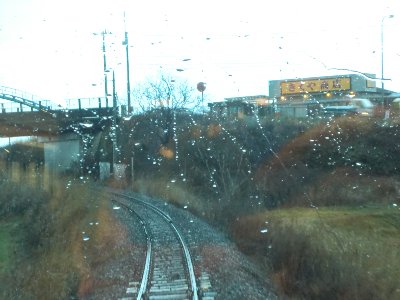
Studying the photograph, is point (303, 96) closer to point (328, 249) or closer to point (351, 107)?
point (351, 107)

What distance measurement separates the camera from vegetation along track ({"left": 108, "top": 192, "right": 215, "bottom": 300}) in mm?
8930

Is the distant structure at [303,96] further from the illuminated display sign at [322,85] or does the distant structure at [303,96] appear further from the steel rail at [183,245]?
the steel rail at [183,245]

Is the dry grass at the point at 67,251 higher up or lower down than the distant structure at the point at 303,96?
lower down

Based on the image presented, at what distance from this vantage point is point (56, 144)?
89.0ft

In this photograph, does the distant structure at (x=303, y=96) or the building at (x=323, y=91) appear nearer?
the building at (x=323, y=91)

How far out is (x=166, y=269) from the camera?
10.9 m

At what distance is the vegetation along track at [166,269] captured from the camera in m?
8.93

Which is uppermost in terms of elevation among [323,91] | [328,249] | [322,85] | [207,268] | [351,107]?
[322,85]

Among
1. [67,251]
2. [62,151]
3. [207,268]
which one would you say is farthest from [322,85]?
[62,151]

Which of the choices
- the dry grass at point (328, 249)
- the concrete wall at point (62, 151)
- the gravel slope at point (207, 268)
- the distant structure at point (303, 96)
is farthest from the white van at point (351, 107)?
the concrete wall at point (62, 151)

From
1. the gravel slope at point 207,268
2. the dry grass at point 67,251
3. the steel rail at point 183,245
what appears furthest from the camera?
the dry grass at point 67,251

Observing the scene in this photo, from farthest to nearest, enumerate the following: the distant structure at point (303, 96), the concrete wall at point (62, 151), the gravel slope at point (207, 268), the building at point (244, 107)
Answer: the concrete wall at point (62, 151), the building at point (244, 107), the distant structure at point (303, 96), the gravel slope at point (207, 268)

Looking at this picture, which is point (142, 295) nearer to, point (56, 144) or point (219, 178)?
point (219, 178)

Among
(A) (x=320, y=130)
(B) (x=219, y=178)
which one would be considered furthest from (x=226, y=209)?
(A) (x=320, y=130)
